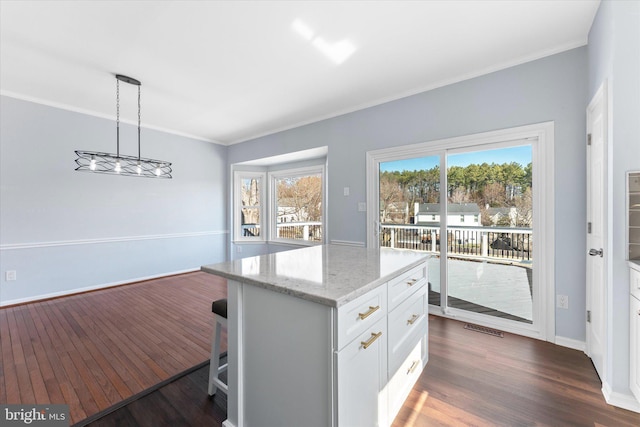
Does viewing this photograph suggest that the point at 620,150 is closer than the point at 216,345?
Yes

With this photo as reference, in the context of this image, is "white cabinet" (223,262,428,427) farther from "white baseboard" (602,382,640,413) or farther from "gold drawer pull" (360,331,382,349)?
"white baseboard" (602,382,640,413)

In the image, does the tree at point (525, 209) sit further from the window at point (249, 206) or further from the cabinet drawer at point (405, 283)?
Answer: the window at point (249, 206)

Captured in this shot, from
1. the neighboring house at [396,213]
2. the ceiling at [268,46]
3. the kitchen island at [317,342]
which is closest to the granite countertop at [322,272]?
the kitchen island at [317,342]

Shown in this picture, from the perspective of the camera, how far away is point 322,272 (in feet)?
4.73

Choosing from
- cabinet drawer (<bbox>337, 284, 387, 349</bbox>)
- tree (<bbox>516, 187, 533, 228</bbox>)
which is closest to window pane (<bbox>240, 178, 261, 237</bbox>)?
tree (<bbox>516, 187, 533, 228</bbox>)

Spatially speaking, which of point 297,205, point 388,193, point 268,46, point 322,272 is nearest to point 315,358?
point 322,272

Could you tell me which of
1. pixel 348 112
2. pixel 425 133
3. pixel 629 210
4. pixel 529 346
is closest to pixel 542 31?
pixel 425 133

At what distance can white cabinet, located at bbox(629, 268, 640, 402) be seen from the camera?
148 centimetres

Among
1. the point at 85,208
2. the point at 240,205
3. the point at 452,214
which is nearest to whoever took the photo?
the point at 452,214

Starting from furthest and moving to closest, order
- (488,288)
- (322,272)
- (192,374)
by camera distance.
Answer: (488,288) → (192,374) → (322,272)

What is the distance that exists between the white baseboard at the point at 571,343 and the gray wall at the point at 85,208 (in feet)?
17.8

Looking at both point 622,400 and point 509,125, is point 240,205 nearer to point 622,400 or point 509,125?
point 509,125

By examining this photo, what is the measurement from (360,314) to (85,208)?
4.63 metres

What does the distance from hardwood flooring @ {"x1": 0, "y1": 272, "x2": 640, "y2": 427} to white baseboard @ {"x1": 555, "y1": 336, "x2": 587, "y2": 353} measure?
0.07m
